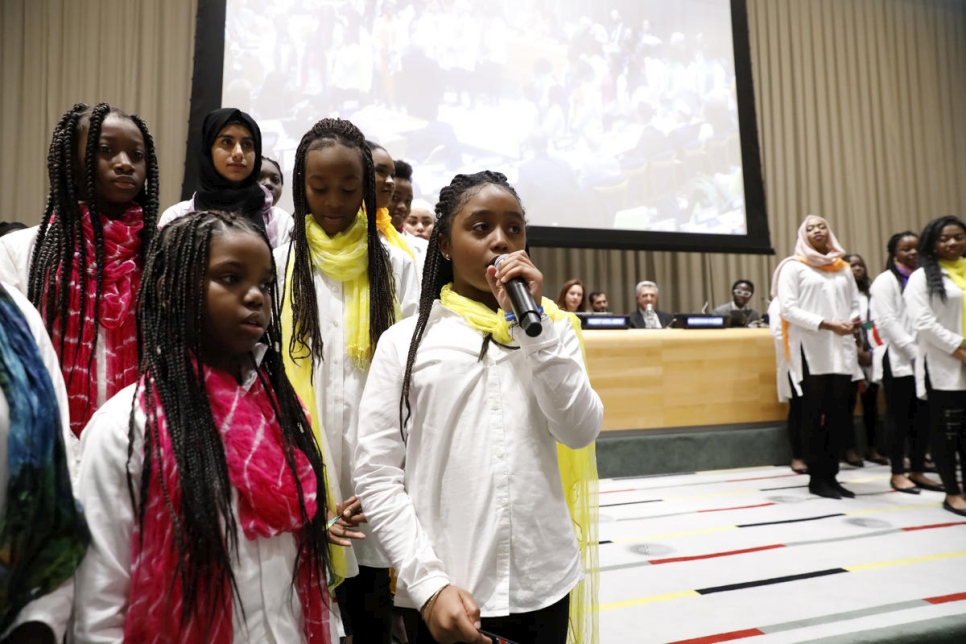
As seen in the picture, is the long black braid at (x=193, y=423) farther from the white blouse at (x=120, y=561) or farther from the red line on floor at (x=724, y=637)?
the red line on floor at (x=724, y=637)

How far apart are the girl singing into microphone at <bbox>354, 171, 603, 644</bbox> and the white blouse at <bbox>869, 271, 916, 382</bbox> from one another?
292 cm

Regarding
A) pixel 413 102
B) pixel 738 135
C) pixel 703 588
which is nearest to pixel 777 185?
pixel 738 135

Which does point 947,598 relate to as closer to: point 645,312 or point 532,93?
point 645,312

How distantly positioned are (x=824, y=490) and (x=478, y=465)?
9.91ft

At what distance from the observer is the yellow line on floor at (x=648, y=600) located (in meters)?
2.00

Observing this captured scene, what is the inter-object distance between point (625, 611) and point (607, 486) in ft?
5.92

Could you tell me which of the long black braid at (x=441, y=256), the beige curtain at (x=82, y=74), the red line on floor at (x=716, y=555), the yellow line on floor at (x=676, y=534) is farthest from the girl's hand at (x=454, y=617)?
the beige curtain at (x=82, y=74)

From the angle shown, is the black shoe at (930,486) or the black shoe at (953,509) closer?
the black shoe at (953,509)

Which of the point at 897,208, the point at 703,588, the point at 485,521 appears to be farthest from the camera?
the point at 897,208

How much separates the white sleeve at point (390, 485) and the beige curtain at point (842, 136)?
220 inches

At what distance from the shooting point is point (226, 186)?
178 centimetres

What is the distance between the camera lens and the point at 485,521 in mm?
949

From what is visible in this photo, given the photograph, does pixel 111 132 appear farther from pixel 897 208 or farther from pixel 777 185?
pixel 897 208

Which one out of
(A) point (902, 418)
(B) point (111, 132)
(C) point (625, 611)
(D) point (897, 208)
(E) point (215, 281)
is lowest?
(C) point (625, 611)
